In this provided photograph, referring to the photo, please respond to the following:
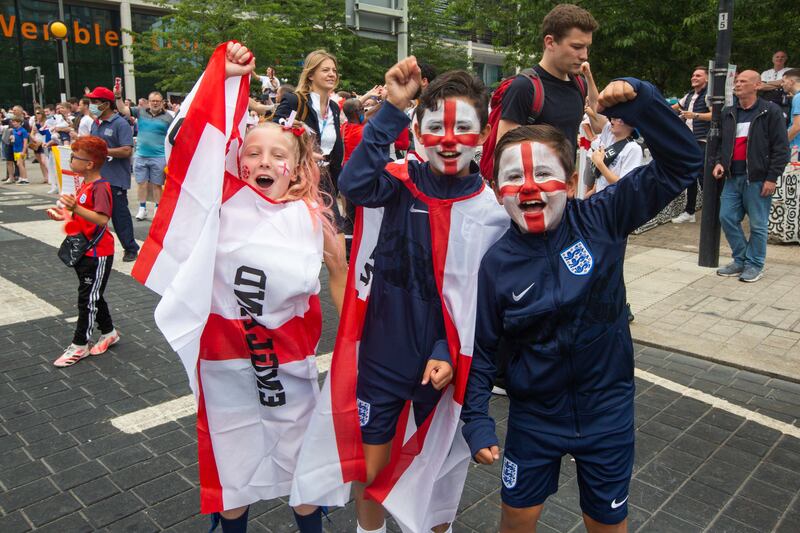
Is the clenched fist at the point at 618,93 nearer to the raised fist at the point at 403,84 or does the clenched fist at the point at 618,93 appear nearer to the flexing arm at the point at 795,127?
the raised fist at the point at 403,84

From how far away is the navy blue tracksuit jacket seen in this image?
2.18 meters

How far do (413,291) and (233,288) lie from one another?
657 mm

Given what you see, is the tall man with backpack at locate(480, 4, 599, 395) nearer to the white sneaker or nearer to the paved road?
the paved road

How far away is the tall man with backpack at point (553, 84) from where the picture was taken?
11.8 ft

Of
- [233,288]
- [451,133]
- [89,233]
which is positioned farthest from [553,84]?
[89,233]

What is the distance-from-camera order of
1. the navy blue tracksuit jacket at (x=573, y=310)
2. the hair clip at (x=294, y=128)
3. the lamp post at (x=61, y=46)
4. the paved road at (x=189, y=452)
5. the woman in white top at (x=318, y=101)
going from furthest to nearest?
the lamp post at (x=61, y=46)
the woman in white top at (x=318, y=101)
the paved road at (x=189, y=452)
the hair clip at (x=294, y=128)
the navy blue tracksuit jacket at (x=573, y=310)

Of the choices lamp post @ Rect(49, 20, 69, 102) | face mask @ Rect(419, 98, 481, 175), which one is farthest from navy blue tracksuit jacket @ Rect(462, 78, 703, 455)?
lamp post @ Rect(49, 20, 69, 102)

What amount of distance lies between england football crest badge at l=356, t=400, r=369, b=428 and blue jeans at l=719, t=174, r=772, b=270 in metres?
6.18

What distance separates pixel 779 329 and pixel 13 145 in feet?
61.4

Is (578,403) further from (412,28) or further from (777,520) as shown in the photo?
(412,28)

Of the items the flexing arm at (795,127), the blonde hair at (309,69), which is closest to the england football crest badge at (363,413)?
the blonde hair at (309,69)

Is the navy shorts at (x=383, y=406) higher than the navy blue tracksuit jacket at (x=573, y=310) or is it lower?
lower

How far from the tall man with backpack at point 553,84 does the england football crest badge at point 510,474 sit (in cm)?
163

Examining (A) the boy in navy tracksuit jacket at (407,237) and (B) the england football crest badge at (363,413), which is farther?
(B) the england football crest badge at (363,413)
